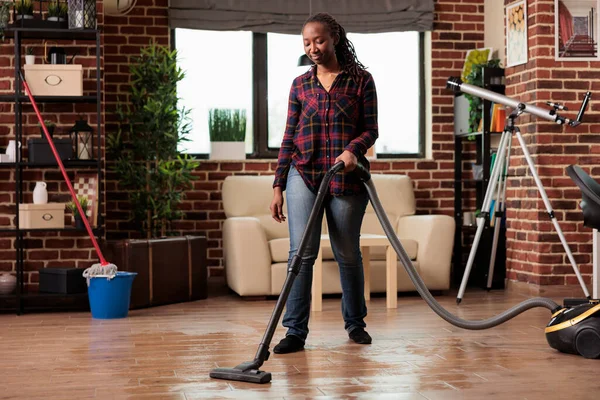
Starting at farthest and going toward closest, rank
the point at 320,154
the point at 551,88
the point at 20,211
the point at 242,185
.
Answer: the point at 242,185 → the point at 551,88 → the point at 20,211 → the point at 320,154

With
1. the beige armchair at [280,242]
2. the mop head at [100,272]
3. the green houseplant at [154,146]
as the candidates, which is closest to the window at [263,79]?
the green houseplant at [154,146]

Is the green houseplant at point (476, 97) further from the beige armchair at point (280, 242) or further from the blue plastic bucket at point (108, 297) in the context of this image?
the blue plastic bucket at point (108, 297)

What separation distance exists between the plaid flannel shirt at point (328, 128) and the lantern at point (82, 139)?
2.07m

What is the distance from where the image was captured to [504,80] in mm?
6430

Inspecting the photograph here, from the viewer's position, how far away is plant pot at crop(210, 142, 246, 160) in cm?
671

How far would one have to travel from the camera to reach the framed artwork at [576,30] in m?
5.86

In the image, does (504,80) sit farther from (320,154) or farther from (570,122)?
(320,154)

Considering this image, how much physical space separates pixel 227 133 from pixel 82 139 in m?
1.43

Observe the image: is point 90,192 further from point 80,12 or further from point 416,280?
point 416,280

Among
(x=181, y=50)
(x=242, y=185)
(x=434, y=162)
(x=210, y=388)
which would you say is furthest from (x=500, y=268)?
(x=210, y=388)

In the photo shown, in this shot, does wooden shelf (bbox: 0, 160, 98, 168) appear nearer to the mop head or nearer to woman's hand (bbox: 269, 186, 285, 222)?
the mop head

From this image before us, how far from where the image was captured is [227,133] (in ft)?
22.0

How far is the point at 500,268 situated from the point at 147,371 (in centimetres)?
360

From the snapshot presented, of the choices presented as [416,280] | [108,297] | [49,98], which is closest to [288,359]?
[416,280]
